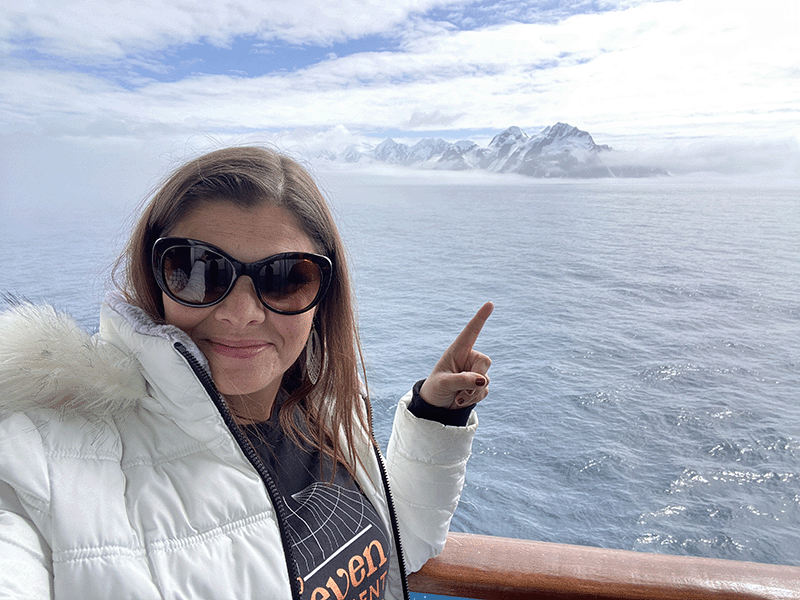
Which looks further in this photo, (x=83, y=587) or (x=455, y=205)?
(x=455, y=205)

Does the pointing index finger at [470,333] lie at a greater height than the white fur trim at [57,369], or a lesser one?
lesser

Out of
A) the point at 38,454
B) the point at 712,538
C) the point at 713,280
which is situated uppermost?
the point at 38,454

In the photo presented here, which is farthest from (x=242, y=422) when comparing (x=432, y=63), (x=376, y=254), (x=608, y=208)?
(x=432, y=63)

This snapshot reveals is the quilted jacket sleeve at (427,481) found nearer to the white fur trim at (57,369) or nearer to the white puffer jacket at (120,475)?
the white puffer jacket at (120,475)

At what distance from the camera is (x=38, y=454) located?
1.50 feet

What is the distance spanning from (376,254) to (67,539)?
1060 cm

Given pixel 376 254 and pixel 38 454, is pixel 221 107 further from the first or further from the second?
pixel 38 454

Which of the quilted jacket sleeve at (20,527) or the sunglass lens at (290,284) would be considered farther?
the sunglass lens at (290,284)

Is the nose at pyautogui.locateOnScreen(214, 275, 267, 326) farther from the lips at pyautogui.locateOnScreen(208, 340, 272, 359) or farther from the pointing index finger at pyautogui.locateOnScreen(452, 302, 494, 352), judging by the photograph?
the pointing index finger at pyautogui.locateOnScreen(452, 302, 494, 352)

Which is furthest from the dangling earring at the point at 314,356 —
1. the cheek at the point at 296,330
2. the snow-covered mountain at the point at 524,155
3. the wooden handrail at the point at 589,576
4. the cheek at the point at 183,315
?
the snow-covered mountain at the point at 524,155

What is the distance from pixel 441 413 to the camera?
2.72 ft

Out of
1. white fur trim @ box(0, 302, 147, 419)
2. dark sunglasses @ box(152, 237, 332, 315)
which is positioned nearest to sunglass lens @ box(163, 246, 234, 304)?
dark sunglasses @ box(152, 237, 332, 315)

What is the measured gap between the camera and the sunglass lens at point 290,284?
0.67 metres

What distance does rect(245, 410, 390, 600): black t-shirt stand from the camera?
63 cm
